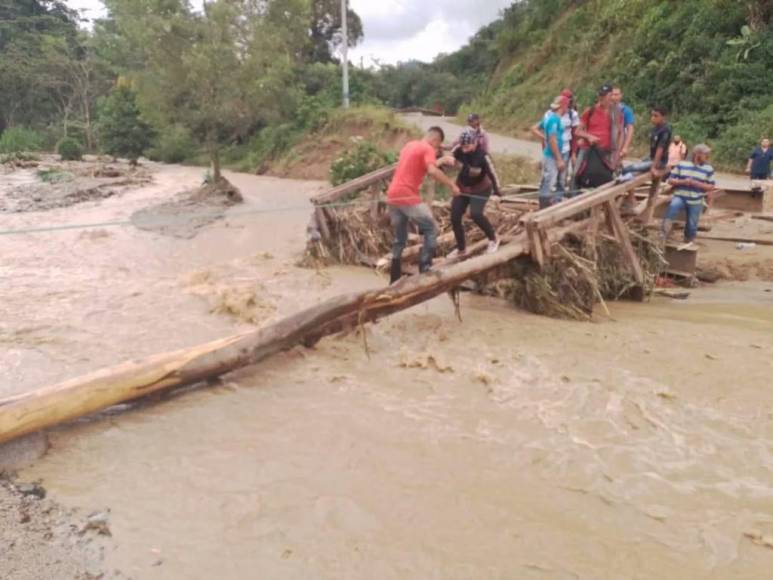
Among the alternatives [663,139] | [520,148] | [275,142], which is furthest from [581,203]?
[275,142]

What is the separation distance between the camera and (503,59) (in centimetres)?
3419

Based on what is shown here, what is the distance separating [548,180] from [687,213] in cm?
207

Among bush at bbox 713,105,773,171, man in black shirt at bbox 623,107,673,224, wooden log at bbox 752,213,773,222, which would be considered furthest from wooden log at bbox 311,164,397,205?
bush at bbox 713,105,773,171

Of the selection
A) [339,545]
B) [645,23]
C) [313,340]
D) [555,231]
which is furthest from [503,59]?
[339,545]

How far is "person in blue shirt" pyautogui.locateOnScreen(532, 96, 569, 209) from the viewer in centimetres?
740

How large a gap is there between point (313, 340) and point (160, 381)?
1364 millimetres

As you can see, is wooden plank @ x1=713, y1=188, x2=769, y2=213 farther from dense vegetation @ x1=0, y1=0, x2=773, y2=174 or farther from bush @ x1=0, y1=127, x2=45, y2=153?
bush @ x1=0, y1=127, x2=45, y2=153

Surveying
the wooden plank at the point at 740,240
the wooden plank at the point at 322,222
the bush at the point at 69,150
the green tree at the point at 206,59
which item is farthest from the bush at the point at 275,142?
the wooden plank at the point at 740,240

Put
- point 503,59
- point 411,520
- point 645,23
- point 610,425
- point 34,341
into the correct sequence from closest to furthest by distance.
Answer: point 411,520, point 610,425, point 34,341, point 645,23, point 503,59

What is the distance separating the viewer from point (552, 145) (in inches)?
291

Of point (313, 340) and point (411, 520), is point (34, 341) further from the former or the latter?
point (411, 520)

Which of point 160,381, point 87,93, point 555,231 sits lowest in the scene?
point 160,381

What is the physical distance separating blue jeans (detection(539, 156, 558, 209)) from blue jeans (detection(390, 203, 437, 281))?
1.84m

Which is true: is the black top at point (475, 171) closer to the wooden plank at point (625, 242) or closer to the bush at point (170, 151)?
the wooden plank at point (625, 242)
